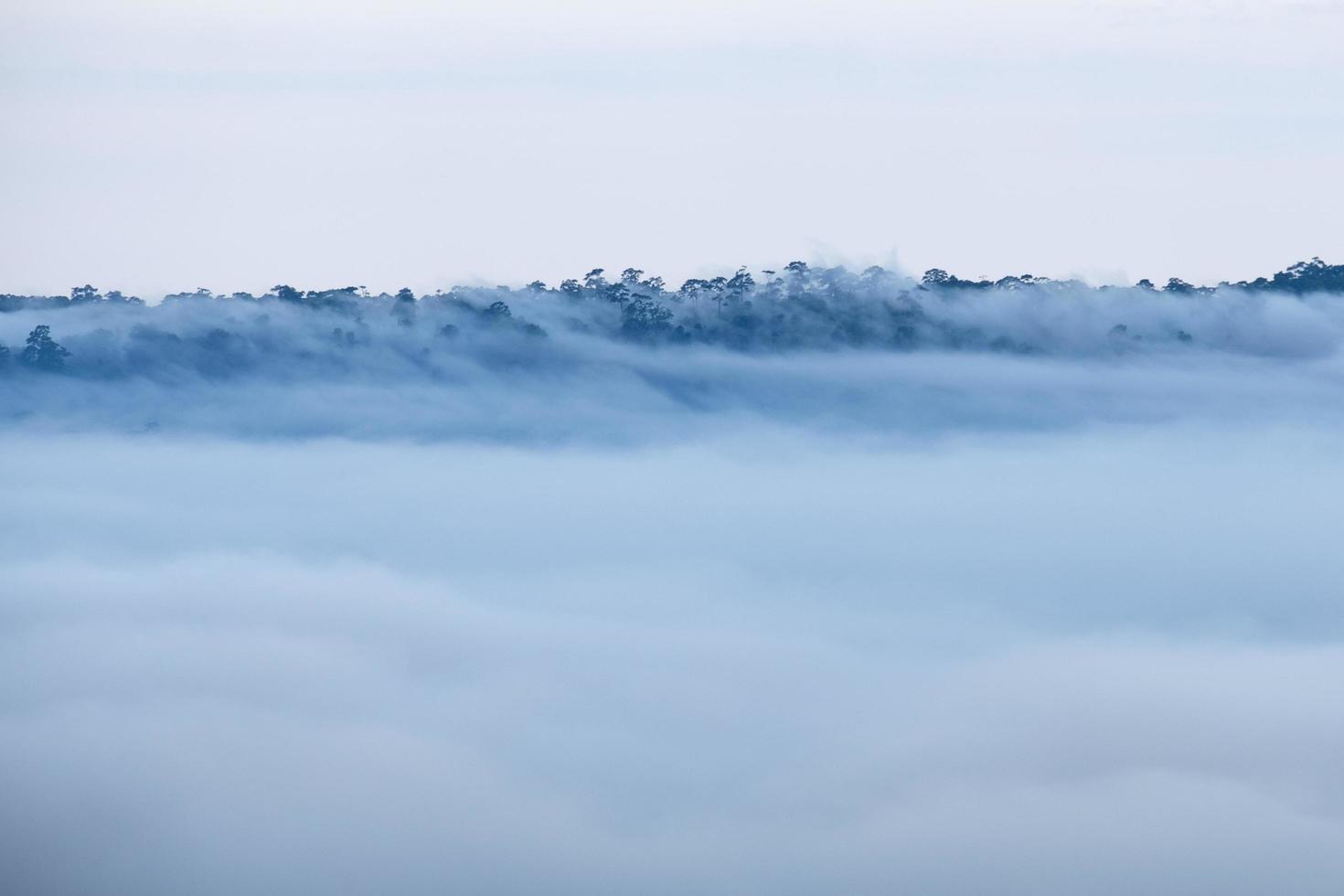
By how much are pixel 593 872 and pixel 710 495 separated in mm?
59121

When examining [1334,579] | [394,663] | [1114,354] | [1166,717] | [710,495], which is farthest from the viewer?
[710,495]

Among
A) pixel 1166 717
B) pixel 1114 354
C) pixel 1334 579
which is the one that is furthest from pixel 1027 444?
pixel 1166 717

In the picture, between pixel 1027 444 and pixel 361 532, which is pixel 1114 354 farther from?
pixel 361 532

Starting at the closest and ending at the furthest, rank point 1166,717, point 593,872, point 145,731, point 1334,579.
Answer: point 593,872 → point 145,731 → point 1166,717 → point 1334,579

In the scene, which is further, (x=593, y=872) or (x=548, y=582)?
(x=548, y=582)

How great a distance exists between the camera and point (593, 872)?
39.8 metres

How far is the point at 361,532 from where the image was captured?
285 ft

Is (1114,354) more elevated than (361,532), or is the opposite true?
(1114,354)

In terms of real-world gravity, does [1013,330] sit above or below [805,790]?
above

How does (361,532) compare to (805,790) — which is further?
(361,532)

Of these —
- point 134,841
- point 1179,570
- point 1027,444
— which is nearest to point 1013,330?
point 1179,570

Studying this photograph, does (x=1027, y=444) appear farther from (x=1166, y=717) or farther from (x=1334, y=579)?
(x=1166, y=717)

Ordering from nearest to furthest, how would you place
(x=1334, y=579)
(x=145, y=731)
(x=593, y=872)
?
(x=593, y=872) → (x=145, y=731) → (x=1334, y=579)

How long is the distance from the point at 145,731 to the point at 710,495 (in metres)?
49.7
